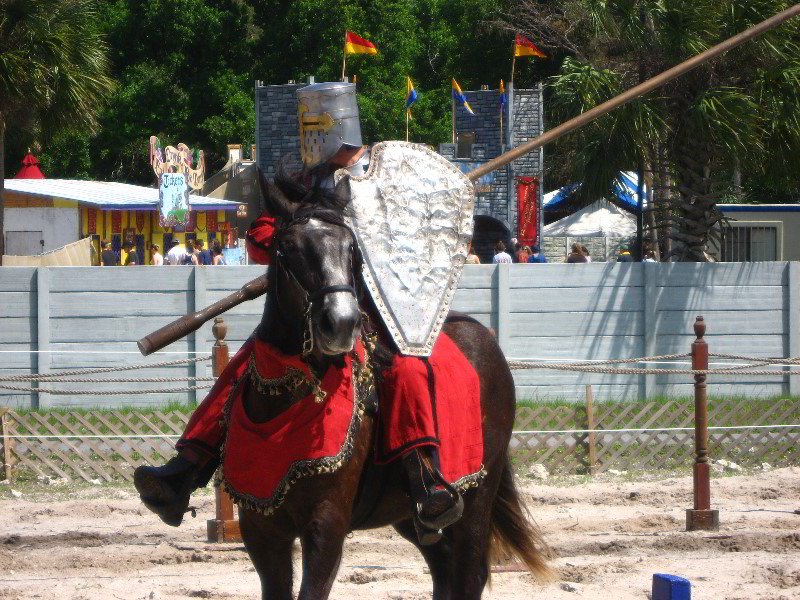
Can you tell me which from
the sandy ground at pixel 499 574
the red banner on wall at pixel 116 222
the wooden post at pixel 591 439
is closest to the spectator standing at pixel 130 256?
the red banner on wall at pixel 116 222

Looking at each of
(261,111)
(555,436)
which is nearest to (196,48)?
(261,111)

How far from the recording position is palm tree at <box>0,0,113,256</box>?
50.0ft

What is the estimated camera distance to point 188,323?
13.4ft

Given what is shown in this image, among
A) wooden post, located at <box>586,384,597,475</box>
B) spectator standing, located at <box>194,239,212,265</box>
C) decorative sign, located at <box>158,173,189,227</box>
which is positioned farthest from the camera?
decorative sign, located at <box>158,173,189,227</box>

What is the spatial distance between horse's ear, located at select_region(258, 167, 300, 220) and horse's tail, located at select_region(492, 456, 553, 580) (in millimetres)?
2226

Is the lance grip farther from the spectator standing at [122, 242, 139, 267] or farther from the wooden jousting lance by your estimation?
the spectator standing at [122, 242, 139, 267]

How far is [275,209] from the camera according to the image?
3.95 metres

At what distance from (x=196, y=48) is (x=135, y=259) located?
1880 centimetres

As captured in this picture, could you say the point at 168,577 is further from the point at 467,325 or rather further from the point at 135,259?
the point at 135,259

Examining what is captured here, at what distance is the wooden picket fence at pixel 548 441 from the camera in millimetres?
10258

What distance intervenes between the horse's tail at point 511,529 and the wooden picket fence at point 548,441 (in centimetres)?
448

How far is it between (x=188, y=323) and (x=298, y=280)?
25.1 inches

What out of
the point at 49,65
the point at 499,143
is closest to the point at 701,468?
the point at 49,65

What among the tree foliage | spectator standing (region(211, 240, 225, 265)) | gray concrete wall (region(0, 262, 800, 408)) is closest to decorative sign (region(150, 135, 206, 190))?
spectator standing (region(211, 240, 225, 265))
